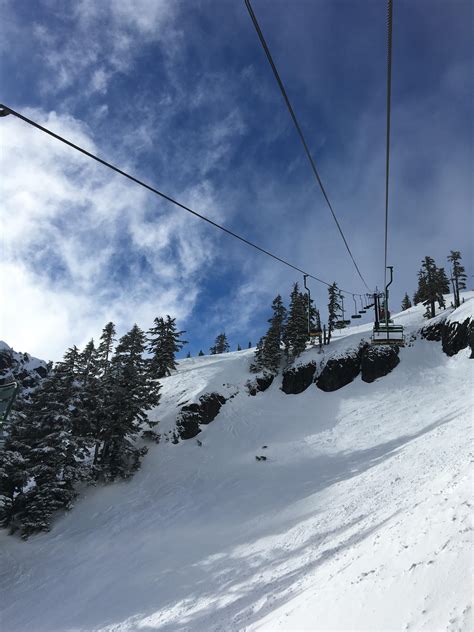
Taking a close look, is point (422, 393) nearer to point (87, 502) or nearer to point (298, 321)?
point (298, 321)

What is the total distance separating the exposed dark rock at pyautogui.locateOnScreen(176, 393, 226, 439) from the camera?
36219mm

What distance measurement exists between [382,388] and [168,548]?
29679 millimetres

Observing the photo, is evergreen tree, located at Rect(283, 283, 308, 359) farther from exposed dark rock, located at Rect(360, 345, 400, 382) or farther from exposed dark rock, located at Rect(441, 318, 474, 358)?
exposed dark rock, located at Rect(441, 318, 474, 358)

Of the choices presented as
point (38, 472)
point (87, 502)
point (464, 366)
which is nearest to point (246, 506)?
point (87, 502)

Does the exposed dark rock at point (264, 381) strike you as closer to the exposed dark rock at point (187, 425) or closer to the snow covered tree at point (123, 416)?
the exposed dark rock at point (187, 425)

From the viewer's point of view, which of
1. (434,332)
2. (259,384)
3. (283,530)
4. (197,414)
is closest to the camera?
(283,530)

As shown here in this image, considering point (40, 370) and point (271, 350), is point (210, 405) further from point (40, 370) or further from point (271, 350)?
point (40, 370)

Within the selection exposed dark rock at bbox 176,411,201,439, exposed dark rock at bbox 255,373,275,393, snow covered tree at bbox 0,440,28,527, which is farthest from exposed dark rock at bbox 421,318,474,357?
snow covered tree at bbox 0,440,28,527

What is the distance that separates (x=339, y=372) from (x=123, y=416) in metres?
27.6

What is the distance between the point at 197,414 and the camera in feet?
125

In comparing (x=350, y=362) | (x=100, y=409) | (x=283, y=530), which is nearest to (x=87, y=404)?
(x=100, y=409)

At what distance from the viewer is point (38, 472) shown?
24.4 m

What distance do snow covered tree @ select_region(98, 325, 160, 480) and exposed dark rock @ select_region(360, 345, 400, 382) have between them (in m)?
26.1

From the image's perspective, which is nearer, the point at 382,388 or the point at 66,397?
the point at 66,397
